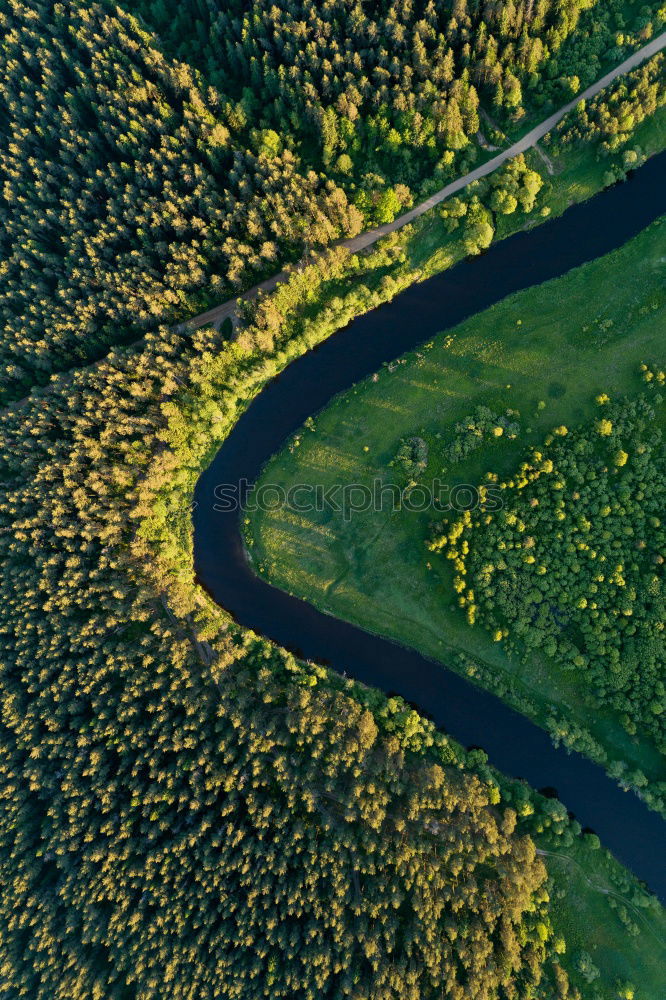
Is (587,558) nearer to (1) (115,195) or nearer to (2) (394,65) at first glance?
(2) (394,65)

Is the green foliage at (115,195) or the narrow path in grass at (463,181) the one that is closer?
the green foliage at (115,195)

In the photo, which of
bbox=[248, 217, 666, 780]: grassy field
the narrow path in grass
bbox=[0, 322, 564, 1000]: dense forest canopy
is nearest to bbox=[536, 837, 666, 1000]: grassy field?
bbox=[0, 322, 564, 1000]: dense forest canopy

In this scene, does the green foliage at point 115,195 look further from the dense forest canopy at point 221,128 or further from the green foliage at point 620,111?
the green foliage at point 620,111

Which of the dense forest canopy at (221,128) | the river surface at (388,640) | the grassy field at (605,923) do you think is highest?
the dense forest canopy at (221,128)

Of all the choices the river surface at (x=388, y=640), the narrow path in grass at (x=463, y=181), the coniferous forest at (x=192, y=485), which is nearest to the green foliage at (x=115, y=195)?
the coniferous forest at (x=192, y=485)

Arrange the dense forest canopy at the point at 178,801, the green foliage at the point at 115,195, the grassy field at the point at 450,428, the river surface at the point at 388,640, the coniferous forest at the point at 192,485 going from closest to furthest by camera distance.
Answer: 1. the dense forest canopy at the point at 178,801
2. the coniferous forest at the point at 192,485
3. the green foliage at the point at 115,195
4. the river surface at the point at 388,640
5. the grassy field at the point at 450,428

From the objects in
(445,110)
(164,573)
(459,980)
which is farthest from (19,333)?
(459,980)

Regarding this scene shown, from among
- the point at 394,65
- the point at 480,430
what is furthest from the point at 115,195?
the point at 480,430
